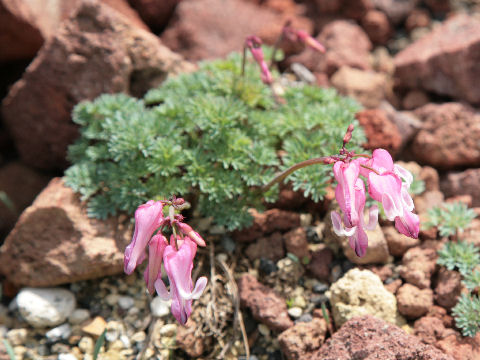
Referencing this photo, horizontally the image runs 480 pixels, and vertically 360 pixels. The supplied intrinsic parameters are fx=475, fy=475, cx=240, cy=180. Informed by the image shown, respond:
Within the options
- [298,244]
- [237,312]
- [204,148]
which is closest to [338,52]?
[204,148]

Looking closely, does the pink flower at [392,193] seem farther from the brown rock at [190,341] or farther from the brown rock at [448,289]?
the brown rock at [190,341]

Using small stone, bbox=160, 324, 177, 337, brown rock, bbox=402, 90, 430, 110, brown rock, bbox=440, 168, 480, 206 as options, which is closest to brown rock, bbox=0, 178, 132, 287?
small stone, bbox=160, 324, 177, 337

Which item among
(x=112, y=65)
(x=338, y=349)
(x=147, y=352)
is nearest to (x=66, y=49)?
(x=112, y=65)

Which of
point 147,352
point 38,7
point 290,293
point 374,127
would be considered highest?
point 38,7

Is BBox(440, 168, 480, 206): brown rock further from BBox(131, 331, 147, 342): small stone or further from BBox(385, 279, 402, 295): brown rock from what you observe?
BBox(131, 331, 147, 342): small stone

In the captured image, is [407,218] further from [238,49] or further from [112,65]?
[238,49]

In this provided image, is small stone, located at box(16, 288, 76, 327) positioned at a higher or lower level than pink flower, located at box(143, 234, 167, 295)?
lower
